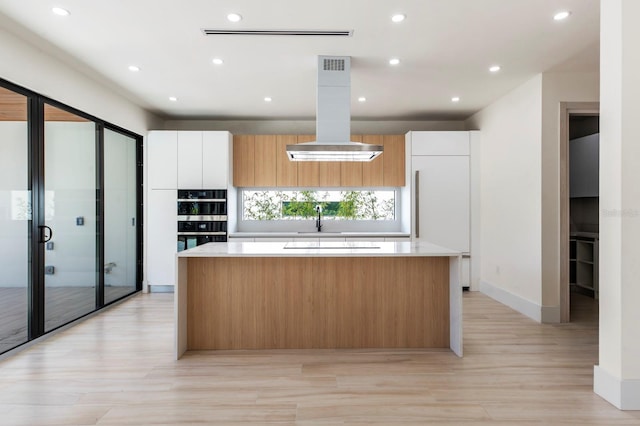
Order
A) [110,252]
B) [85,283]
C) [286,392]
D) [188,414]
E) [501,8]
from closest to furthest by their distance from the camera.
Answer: [188,414], [286,392], [501,8], [85,283], [110,252]

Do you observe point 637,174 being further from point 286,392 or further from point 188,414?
point 188,414

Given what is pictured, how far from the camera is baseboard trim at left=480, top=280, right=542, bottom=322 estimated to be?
14.8 feet

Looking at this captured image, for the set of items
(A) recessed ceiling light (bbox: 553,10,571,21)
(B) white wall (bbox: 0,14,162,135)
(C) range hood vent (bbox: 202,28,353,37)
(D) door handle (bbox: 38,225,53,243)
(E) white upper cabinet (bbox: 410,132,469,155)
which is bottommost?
(D) door handle (bbox: 38,225,53,243)

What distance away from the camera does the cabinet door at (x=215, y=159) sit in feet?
19.8

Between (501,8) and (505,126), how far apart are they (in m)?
2.54

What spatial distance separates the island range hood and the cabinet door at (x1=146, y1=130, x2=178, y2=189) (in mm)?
2675

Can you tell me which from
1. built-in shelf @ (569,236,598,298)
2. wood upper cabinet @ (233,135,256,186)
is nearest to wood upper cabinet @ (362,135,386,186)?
wood upper cabinet @ (233,135,256,186)

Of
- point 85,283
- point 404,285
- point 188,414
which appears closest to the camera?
point 188,414

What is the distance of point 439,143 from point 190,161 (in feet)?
12.3

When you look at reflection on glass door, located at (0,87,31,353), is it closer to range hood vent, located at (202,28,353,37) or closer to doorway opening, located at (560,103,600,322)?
range hood vent, located at (202,28,353,37)

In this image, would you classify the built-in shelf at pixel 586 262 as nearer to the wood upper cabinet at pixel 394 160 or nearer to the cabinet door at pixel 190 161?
the wood upper cabinet at pixel 394 160

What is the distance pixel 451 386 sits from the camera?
2.80 meters

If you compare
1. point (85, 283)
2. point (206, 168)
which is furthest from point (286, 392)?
point (206, 168)

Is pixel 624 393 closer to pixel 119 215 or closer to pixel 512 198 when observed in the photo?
pixel 512 198
